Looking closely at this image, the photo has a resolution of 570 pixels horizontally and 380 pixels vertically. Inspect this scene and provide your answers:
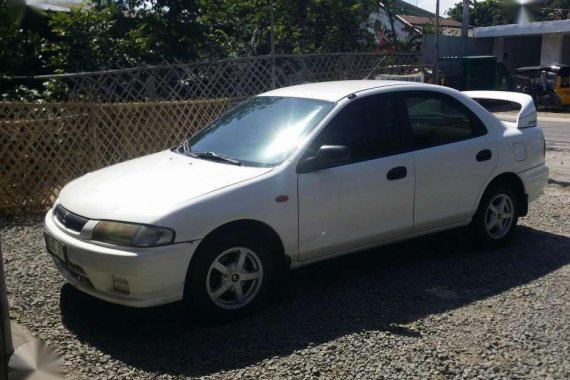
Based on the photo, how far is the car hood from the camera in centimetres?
399

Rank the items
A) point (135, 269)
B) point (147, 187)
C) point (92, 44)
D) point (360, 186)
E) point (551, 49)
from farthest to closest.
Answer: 1. point (551, 49)
2. point (92, 44)
3. point (360, 186)
4. point (147, 187)
5. point (135, 269)

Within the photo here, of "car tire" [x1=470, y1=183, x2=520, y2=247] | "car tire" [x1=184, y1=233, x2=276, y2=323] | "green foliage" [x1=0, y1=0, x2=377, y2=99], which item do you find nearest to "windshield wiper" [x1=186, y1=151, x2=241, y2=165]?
"car tire" [x1=184, y1=233, x2=276, y2=323]

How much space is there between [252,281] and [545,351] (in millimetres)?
1863

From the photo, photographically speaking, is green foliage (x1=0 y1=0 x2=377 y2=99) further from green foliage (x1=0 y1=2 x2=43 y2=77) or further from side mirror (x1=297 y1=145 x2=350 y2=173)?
side mirror (x1=297 y1=145 x2=350 y2=173)

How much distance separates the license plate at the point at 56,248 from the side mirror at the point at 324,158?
1.67 m

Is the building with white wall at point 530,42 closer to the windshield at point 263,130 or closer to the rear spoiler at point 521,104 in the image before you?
the rear spoiler at point 521,104

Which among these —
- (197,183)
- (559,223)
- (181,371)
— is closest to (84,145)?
(197,183)

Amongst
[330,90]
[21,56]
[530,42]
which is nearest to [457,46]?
[530,42]

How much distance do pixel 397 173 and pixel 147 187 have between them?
191cm

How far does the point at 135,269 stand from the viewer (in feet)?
12.5

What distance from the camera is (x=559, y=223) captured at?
22.2 ft

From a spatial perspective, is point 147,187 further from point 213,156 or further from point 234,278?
point 234,278

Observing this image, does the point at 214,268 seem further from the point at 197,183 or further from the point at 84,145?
the point at 84,145

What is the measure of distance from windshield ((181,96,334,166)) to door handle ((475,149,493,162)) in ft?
4.85
